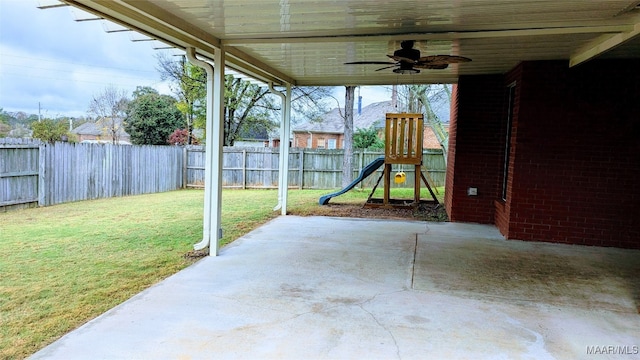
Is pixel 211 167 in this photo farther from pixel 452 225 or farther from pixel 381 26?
pixel 452 225

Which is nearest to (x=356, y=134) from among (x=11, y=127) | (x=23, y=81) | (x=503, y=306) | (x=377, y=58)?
(x=377, y=58)

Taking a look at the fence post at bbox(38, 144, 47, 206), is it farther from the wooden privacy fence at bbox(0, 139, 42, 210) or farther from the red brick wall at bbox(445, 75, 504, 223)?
the red brick wall at bbox(445, 75, 504, 223)

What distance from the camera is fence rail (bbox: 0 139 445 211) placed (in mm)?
8164

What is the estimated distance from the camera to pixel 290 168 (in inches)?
560

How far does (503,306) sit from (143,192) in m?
10.9

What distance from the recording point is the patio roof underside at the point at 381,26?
3.38 meters

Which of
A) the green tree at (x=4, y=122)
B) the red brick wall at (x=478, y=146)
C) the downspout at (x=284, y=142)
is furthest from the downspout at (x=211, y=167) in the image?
the green tree at (x=4, y=122)

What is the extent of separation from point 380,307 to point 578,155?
4.09m

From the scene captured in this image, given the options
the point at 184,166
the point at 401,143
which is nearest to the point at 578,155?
the point at 401,143

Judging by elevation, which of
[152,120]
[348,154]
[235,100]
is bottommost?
[348,154]

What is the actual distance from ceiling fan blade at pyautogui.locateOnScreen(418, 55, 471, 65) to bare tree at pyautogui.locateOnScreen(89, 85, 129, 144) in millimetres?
22715

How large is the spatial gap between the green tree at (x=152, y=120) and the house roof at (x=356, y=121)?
317 inches

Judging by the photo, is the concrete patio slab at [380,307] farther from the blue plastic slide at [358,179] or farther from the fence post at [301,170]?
the fence post at [301,170]

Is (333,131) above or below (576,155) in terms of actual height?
above
